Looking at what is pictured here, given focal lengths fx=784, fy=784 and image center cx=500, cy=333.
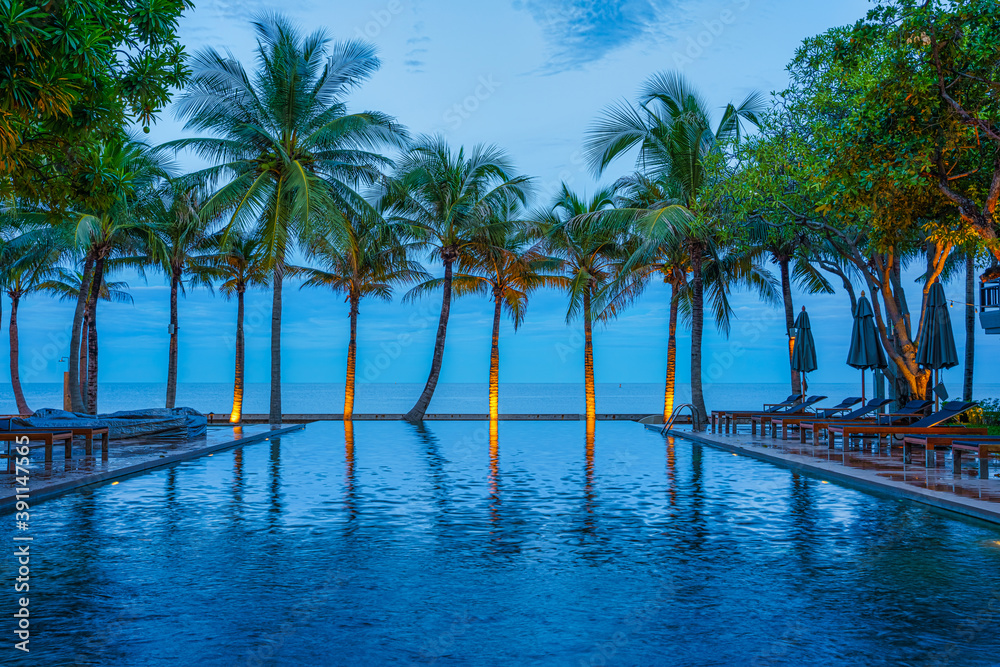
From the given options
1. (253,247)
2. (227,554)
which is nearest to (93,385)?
(253,247)

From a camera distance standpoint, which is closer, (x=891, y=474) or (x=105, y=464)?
(x=891, y=474)

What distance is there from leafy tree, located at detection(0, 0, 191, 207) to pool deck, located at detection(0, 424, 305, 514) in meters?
3.54

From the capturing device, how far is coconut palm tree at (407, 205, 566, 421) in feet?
90.3

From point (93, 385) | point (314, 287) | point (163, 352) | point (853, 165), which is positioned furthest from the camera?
point (163, 352)

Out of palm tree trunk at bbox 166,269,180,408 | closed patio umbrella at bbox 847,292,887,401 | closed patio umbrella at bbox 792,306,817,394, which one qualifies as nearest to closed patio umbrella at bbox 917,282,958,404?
closed patio umbrella at bbox 847,292,887,401

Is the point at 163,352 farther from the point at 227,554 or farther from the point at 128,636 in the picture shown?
the point at 128,636

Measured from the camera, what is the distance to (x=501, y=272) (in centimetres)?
2856

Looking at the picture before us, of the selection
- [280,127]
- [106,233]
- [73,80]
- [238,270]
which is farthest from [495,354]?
[73,80]

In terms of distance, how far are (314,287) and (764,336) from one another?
1793cm

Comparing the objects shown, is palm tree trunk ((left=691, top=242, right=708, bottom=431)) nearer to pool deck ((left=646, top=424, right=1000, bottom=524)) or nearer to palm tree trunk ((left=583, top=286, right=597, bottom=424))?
palm tree trunk ((left=583, top=286, right=597, bottom=424))

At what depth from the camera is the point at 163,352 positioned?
34.2m

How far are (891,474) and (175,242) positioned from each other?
70.3ft

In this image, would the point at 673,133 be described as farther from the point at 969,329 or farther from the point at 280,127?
the point at 969,329

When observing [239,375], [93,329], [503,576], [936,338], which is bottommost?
Answer: [503,576]
